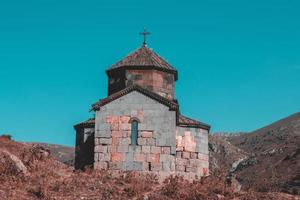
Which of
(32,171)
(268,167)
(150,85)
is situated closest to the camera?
(32,171)

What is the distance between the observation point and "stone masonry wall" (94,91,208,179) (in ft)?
69.9

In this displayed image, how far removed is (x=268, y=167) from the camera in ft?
148

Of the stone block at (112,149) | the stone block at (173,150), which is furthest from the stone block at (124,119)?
the stone block at (173,150)

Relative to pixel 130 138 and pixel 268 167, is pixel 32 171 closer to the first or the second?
pixel 130 138

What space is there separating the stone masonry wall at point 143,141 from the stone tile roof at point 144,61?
310 centimetres

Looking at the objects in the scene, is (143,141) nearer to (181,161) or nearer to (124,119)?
(124,119)

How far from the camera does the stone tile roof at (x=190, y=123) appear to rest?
74.2ft

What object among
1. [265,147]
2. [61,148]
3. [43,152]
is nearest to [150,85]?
[43,152]

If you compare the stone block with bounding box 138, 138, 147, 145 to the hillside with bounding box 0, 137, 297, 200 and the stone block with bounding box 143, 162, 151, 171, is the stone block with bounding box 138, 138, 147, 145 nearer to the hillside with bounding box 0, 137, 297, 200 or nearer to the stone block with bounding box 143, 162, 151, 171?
the stone block with bounding box 143, 162, 151, 171

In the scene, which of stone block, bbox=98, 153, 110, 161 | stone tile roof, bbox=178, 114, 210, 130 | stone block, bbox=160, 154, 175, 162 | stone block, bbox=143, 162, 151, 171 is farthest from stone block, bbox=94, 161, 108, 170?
stone tile roof, bbox=178, 114, 210, 130

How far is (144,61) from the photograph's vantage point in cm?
2520

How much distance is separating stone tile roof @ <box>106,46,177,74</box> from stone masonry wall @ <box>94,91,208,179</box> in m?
3.10

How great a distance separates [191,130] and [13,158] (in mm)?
8428

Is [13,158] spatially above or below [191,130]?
below
